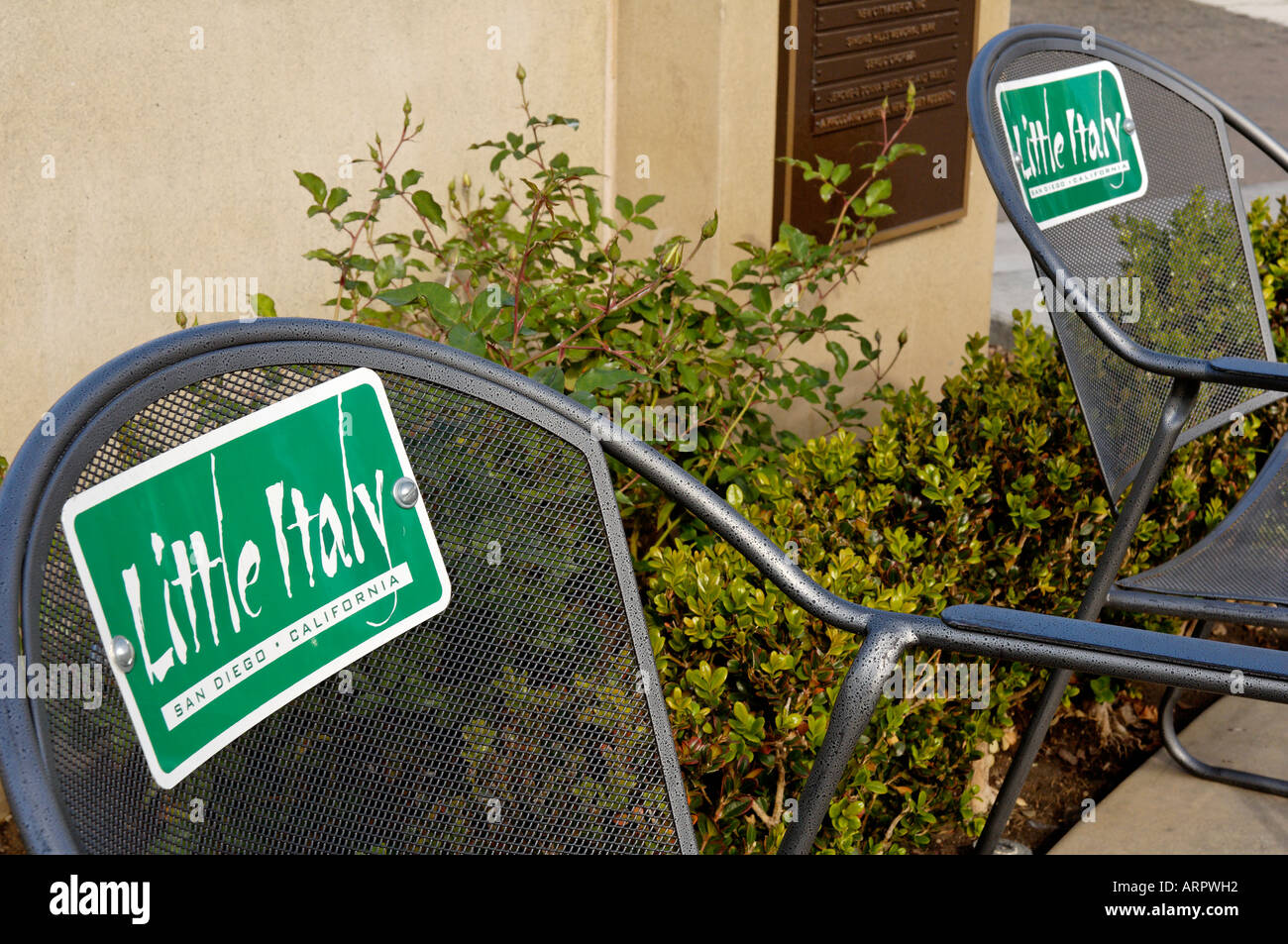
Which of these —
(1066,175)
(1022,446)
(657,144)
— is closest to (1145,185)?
(1066,175)

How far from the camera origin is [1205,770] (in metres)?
2.78

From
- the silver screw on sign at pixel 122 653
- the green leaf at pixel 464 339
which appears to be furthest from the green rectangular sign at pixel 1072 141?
the silver screw on sign at pixel 122 653

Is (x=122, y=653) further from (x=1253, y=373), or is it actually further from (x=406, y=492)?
(x=1253, y=373)

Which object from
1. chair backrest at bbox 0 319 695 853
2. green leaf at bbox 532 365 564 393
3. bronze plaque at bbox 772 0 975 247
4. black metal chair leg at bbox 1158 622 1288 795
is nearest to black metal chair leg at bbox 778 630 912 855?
chair backrest at bbox 0 319 695 853

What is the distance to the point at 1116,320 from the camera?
2332 millimetres

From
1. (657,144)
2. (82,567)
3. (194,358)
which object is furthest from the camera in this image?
(657,144)

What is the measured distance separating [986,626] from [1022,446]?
157 cm

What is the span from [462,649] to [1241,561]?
4.97 ft

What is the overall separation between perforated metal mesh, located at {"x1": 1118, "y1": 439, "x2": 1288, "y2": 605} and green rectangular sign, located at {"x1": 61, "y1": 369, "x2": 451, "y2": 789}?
1368mm

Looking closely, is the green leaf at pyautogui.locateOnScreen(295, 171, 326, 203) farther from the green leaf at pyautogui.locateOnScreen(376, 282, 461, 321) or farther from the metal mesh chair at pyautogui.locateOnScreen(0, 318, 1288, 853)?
the metal mesh chair at pyautogui.locateOnScreen(0, 318, 1288, 853)

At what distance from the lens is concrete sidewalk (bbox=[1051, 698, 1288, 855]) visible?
2572mm

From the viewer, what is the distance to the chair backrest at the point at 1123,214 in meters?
2.17

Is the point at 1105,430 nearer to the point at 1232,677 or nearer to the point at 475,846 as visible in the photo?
the point at 1232,677

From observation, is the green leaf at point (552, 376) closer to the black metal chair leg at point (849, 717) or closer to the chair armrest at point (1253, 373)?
the black metal chair leg at point (849, 717)
